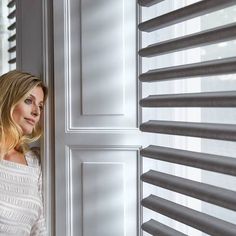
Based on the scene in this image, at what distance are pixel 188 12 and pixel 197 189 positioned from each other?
0.92 feet

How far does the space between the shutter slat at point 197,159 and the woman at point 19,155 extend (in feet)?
1.03

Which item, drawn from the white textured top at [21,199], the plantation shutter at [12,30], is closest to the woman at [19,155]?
the white textured top at [21,199]

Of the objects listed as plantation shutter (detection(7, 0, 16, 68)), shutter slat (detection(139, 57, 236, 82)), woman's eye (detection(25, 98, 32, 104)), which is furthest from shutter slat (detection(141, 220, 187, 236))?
plantation shutter (detection(7, 0, 16, 68))

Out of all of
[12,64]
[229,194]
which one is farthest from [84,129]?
[12,64]

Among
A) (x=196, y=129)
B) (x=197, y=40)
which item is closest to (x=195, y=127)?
(x=196, y=129)

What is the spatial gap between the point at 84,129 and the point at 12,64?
1.86 ft

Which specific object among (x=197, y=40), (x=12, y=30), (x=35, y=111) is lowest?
(x=35, y=111)

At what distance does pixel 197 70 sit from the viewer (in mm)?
719

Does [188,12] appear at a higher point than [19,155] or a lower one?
higher

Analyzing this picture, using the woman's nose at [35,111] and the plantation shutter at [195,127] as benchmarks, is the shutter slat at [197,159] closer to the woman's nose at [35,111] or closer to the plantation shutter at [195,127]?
the plantation shutter at [195,127]

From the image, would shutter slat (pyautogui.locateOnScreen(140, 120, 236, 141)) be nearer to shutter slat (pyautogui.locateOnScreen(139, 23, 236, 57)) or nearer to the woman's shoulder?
shutter slat (pyautogui.locateOnScreen(139, 23, 236, 57))

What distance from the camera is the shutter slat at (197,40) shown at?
2.12 feet

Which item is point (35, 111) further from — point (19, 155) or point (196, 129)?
point (196, 129)

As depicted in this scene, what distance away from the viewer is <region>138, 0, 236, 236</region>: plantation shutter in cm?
66
